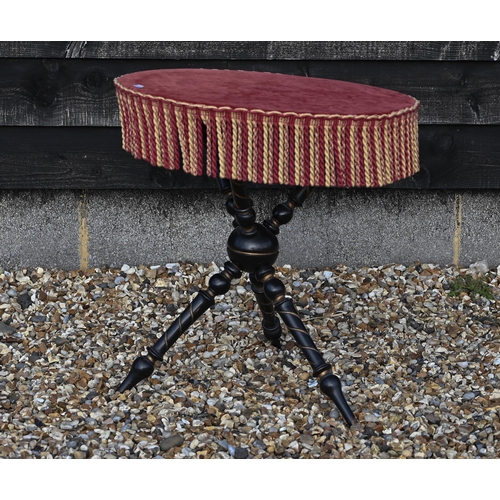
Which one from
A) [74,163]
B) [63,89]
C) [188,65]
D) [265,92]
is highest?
[265,92]

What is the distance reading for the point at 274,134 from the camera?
1820 millimetres

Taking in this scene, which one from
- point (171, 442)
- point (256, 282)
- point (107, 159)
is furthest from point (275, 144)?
point (107, 159)

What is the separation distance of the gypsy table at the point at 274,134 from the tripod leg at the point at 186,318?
0.41 feet

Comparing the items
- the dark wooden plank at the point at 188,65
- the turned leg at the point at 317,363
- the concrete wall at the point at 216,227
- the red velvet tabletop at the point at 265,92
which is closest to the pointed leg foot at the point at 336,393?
the turned leg at the point at 317,363

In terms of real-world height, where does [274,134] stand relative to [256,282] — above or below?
above

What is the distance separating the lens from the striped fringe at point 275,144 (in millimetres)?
1820

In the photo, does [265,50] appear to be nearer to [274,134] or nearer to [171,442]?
[274,134]

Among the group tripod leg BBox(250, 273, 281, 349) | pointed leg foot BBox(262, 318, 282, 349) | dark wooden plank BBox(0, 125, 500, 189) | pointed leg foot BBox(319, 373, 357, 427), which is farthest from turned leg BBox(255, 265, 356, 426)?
dark wooden plank BBox(0, 125, 500, 189)

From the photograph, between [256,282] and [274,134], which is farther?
[256,282]

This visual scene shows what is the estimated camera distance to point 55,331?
2.79m

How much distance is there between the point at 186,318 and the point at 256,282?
234 millimetres

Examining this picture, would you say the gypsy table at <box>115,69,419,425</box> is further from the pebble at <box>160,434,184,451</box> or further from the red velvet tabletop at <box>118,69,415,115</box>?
the pebble at <box>160,434,184,451</box>

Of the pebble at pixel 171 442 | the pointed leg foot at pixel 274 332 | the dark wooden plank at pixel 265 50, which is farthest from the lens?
the dark wooden plank at pixel 265 50

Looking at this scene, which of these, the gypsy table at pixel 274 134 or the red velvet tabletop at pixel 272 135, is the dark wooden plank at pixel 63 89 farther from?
the red velvet tabletop at pixel 272 135
